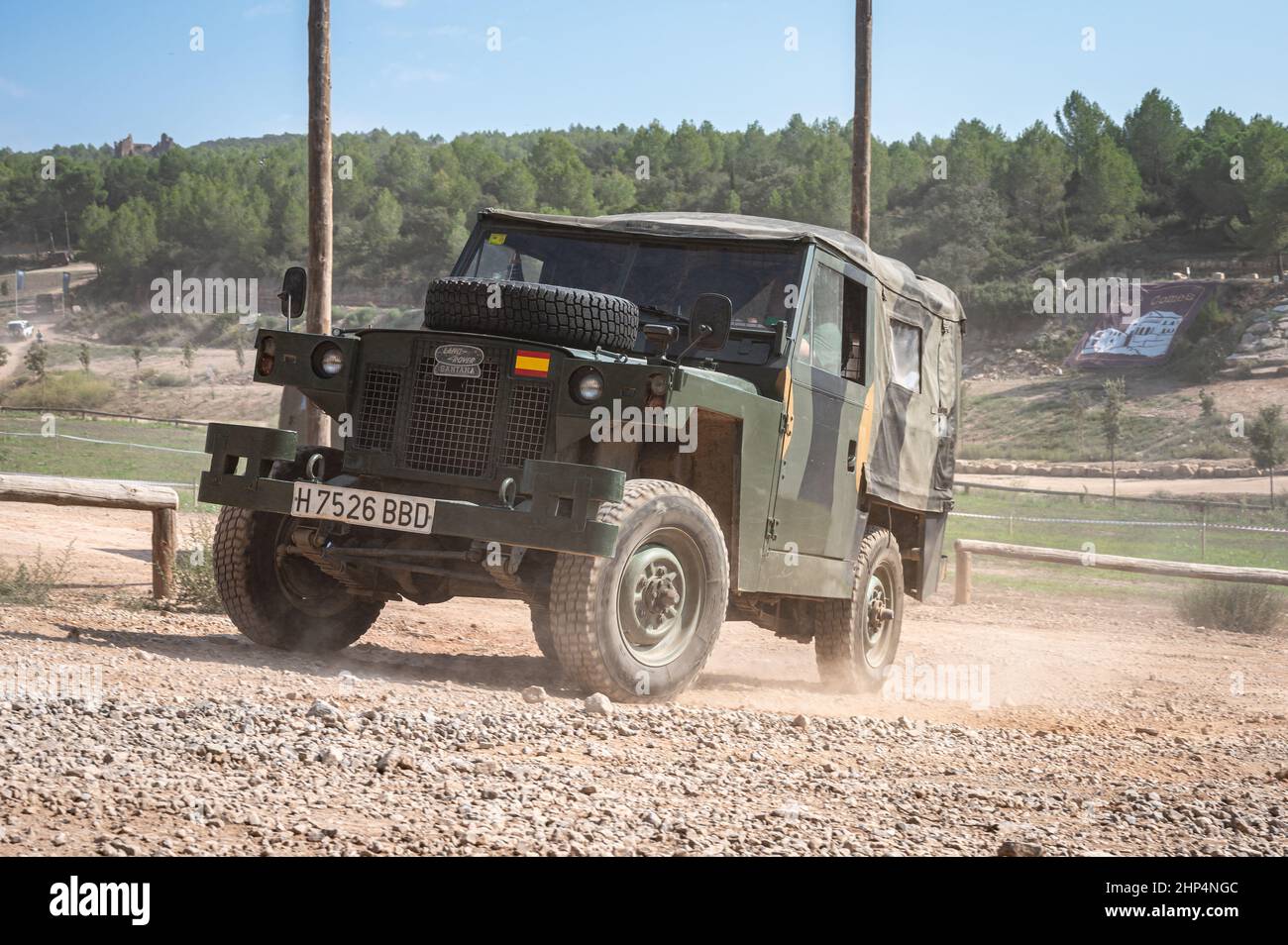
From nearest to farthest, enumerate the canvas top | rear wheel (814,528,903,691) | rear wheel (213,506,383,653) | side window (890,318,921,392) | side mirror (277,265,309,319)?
1. rear wheel (213,506,383,653)
2. side mirror (277,265,309,319)
3. the canvas top
4. rear wheel (814,528,903,691)
5. side window (890,318,921,392)

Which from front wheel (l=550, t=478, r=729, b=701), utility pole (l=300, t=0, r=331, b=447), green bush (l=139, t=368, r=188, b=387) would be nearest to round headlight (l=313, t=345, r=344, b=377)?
front wheel (l=550, t=478, r=729, b=701)

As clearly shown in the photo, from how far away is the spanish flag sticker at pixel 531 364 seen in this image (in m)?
6.66

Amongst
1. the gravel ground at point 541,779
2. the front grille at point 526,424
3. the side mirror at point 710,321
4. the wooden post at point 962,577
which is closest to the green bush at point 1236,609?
the wooden post at point 962,577

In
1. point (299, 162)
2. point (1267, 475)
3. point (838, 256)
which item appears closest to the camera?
point (838, 256)

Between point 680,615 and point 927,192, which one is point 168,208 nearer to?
point 927,192

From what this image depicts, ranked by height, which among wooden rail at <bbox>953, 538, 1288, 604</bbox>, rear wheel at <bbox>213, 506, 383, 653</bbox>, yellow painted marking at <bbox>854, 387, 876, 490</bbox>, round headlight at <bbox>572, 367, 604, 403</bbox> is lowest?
wooden rail at <bbox>953, 538, 1288, 604</bbox>

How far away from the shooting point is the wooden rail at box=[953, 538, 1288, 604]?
17.5 meters

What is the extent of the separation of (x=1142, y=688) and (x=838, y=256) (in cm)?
477

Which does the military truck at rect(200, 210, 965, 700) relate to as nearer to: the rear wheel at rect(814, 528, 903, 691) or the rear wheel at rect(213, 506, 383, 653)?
the rear wheel at rect(213, 506, 383, 653)

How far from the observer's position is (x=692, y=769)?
5277mm

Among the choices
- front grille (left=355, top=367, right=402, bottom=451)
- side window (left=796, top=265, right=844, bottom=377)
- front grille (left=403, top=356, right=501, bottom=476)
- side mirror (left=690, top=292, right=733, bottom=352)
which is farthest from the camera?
side window (left=796, top=265, right=844, bottom=377)

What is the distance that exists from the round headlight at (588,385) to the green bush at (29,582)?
5625 millimetres

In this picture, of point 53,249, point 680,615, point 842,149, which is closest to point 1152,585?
point 680,615

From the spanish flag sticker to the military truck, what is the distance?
0.01 metres
